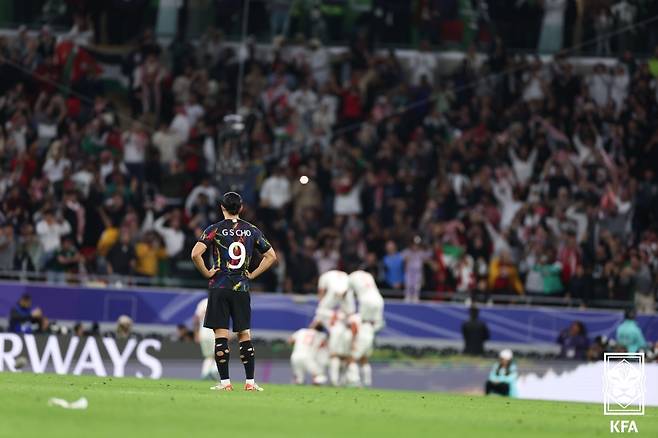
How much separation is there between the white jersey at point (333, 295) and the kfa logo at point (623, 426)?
453 inches

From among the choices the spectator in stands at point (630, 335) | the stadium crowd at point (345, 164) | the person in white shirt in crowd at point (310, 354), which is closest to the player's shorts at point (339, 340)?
the person in white shirt in crowd at point (310, 354)

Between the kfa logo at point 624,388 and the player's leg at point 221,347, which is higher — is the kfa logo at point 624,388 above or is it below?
below

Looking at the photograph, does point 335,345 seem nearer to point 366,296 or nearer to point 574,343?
point 366,296

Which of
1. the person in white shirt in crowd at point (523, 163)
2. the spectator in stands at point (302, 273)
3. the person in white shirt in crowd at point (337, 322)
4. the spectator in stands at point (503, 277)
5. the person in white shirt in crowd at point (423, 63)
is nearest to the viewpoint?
the person in white shirt in crowd at point (337, 322)

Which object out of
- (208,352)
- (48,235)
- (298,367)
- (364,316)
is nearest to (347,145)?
(48,235)

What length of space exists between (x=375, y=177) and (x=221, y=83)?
458 centimetres

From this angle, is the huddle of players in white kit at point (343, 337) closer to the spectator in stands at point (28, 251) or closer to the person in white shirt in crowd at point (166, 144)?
the spectator in stands at point (28, 251)

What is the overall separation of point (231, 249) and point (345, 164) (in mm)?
16105

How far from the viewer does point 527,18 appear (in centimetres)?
4012

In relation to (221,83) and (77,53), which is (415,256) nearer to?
(221,83)

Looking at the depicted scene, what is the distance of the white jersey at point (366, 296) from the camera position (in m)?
30.1

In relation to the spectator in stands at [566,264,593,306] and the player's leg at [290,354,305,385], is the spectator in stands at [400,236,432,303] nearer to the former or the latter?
the spectator in stands at [566,264,593,306]

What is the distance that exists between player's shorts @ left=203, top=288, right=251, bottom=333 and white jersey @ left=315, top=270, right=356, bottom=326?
9363 mm

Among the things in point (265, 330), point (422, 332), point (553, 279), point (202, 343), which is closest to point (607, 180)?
point (553, 279)
